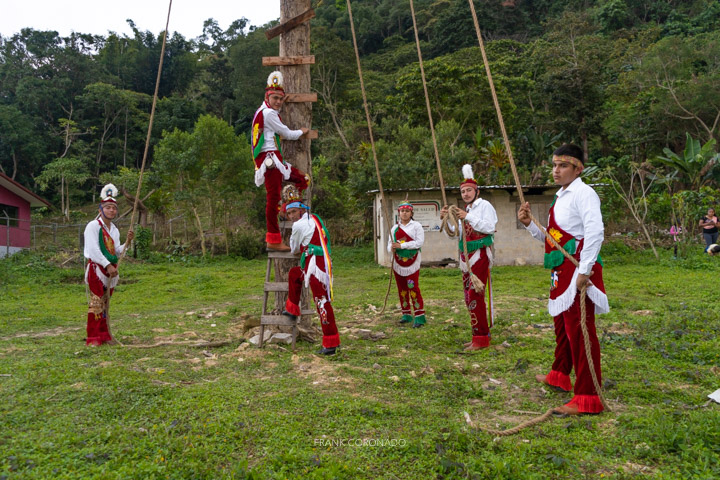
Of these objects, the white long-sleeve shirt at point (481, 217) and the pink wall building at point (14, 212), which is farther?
the pink wall building at point (14, 212)

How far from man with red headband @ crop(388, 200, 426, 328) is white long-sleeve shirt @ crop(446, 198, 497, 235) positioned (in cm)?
159

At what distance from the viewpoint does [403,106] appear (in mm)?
26016

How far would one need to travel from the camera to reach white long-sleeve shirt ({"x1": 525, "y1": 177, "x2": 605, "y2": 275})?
151 inches

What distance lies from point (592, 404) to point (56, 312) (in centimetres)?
974

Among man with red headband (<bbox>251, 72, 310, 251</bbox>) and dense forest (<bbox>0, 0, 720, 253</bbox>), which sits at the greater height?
dense forest (<bbox>0, 0, 720, 253</bbox>)

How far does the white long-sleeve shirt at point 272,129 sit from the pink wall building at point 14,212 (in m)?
18.1

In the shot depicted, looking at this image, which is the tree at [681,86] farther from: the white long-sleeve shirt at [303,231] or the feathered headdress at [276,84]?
the white long-sleeve shirt at [303,231]

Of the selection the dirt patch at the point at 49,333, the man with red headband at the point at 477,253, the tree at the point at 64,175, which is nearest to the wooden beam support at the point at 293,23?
the man with red headband at the point at 477,253

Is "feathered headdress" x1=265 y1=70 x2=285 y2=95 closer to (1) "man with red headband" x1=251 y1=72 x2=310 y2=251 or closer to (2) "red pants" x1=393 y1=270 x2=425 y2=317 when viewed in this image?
(1) "man with red headband" x1=251 y1=72 x2=310 y2=251

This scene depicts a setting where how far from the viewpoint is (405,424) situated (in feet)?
12.3

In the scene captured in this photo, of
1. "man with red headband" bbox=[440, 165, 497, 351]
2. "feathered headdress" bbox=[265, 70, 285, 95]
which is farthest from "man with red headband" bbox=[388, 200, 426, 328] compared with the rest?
"feathered headdress" bbox=[265, 70, 285, 95]

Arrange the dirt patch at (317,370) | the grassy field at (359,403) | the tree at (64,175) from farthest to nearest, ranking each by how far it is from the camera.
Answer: the tree at (64,175) → the dirt patch at (317,370) → the grassy field at (359,403)

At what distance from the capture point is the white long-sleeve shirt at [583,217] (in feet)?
12.6

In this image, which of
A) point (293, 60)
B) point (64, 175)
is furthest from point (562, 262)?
point (64, 175)
